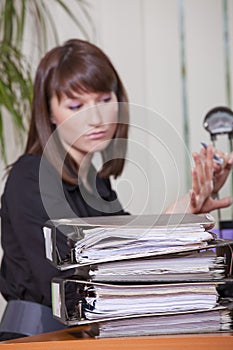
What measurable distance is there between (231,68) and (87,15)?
61 cm

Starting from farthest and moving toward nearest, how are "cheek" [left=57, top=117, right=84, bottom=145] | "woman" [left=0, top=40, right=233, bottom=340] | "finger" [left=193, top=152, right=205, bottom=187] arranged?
"finger" [left=193, top=152, right=205, bottom=187], "woman" [left=0, top=40, right=233, bottom=340], "cheek" [left=57, top=117, right=84, bottom=145]

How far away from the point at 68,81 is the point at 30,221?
0.40m

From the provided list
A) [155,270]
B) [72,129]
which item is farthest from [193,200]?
[155,270]

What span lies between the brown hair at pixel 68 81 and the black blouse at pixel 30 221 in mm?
106

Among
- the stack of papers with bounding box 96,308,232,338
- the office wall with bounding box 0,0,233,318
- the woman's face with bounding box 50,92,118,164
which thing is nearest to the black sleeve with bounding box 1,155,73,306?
the woman's face with bounding box 50,92,118,164

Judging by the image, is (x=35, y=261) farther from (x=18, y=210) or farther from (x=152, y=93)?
(x=152, y=93)

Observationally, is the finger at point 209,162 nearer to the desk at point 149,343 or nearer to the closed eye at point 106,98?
the closed eye at point 106,98

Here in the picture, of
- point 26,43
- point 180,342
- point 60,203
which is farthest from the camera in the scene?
point 26,43

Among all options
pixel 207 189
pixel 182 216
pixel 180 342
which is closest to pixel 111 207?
pixel 207 189

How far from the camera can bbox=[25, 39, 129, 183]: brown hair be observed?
2.00 metres

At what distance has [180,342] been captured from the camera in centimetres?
115

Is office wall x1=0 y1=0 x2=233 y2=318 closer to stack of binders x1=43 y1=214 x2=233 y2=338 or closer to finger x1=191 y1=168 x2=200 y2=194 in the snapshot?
finger x1=191 y1=168 x2=200 y2=194

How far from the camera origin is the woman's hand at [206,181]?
6.03ft

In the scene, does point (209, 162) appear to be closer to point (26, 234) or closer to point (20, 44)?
point (26, 234)
